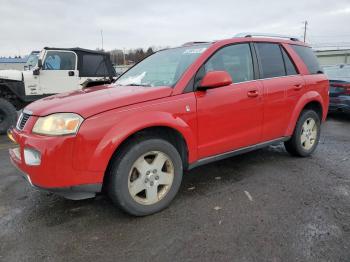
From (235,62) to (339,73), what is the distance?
6.00m

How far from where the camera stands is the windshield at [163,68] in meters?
3.56

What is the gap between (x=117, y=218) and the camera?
3148 millimetres

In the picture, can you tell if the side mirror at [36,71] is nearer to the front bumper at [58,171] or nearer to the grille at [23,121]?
the grille at [23,121]

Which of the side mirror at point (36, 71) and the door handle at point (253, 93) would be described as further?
the side mirror at point (36, 71)

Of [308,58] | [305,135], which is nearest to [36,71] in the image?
[308,58]

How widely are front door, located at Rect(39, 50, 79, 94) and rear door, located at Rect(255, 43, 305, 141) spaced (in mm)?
6127

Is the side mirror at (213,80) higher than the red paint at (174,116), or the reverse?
the side mirror at (213,80)

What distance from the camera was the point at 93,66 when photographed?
9500 millimetres

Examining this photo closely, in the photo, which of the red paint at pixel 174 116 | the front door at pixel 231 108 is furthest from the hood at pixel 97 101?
the front door at pixel 231 108

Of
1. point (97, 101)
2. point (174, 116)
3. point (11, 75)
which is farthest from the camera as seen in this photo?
point (11, 75)

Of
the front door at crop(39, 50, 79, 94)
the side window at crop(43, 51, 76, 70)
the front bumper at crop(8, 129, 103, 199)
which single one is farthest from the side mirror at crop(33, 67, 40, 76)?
the front bumper at crop(8, 129, 103, 199)

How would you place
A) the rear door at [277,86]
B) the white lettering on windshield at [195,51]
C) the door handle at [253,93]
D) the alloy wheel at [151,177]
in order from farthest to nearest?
1. the rear door at [277,86]
2. the door handle at [253,93]
3. the white lettering on windshield at [195,51]
4. the alloy wheel at [151,177]

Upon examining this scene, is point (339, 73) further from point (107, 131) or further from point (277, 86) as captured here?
point (107, 131)

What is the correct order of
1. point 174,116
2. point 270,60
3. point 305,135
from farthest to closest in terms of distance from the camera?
point 305,135 < point 270,60 < point 174,116
